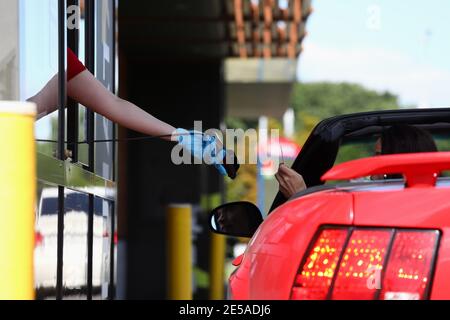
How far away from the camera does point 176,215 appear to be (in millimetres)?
12297

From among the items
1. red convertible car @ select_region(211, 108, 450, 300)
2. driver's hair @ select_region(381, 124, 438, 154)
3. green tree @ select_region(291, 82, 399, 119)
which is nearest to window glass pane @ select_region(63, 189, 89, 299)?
driver's hair @ select_region(381, 124, 438, 154)

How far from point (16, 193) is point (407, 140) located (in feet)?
6.38

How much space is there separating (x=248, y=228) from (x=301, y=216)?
136 centimetres

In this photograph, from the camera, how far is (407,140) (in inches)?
170

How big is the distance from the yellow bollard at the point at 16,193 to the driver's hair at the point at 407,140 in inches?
73.5

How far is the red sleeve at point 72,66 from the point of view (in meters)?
5.48

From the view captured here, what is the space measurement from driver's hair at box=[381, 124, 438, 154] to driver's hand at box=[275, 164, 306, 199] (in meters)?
0.37

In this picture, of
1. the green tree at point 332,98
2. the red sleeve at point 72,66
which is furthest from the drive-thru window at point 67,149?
the green tree at point 332,98

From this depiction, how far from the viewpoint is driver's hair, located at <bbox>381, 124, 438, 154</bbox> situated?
426 centimetres

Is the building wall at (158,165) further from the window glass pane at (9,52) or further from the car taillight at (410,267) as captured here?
the car taillight at (410,267)

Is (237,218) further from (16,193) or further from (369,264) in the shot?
(16,193)

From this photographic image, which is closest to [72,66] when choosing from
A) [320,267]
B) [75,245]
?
[75,245]
